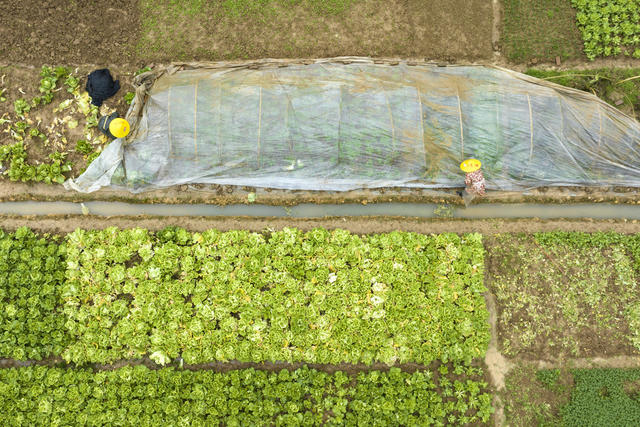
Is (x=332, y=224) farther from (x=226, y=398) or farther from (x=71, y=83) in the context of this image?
(x=71, y=83)

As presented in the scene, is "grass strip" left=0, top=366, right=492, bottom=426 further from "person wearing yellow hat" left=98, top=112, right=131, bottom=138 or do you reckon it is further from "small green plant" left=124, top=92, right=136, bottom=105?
"small green plant" left=124, top=92, right=136, bottom=105

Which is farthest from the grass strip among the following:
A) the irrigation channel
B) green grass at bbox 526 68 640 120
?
green grass at bbox 526 68 640 120

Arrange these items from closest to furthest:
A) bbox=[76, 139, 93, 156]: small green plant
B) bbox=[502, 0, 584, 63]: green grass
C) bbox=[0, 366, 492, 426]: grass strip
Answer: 1. bbox=[0, 366, 492, 426]: grass strip
2. bbox=[76, 139, 93, 156]: small green plant
3. bbox=[502, 0, 584, 63]: green grass

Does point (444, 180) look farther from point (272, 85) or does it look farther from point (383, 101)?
point (272, 85)

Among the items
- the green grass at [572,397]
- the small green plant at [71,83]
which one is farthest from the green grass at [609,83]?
the small green plant at [71,83]

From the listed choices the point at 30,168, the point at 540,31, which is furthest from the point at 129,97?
the point at 540,31
